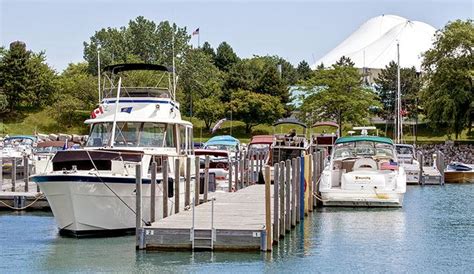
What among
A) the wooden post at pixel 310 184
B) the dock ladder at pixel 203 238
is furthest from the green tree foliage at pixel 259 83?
the dock ladder at pixel 203 238

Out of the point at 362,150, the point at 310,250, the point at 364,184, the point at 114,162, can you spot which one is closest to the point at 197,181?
the point at 114,162

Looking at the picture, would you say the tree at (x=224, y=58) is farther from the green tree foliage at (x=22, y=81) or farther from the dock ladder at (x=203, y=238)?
the dock ladder at (x=203, y=238)

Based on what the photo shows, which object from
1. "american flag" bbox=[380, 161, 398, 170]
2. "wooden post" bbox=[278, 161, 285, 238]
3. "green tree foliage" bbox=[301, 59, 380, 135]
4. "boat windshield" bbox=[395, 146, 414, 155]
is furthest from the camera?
"green tree foliage" bbox=[301, 59, 380, 135]

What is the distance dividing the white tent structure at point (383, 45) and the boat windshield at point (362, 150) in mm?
65470

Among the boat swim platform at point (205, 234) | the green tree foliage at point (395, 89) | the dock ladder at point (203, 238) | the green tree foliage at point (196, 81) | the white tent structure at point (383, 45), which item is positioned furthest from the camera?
the white tent structure at point (383, 45)

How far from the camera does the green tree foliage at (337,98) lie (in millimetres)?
72750

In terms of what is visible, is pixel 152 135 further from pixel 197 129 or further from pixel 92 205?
pixel 197 129

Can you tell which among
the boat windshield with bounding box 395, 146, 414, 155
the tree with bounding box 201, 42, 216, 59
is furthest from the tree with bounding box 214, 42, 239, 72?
the boat windshield with bounding box 395, 146, 414, 155

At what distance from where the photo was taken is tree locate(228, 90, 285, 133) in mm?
87688

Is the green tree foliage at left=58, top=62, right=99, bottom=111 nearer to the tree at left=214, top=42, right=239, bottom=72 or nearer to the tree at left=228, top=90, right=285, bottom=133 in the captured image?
the tree at left=228, top=90, right=285, bottom=133

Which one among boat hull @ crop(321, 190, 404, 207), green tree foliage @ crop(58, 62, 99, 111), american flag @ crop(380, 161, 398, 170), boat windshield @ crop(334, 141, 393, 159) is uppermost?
green tree foliage @ crop(58, 62, 99, 111)

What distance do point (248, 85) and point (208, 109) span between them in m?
7.02

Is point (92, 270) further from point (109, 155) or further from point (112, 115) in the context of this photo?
point (112, 115)

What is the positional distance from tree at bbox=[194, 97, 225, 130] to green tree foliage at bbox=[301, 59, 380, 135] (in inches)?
598
